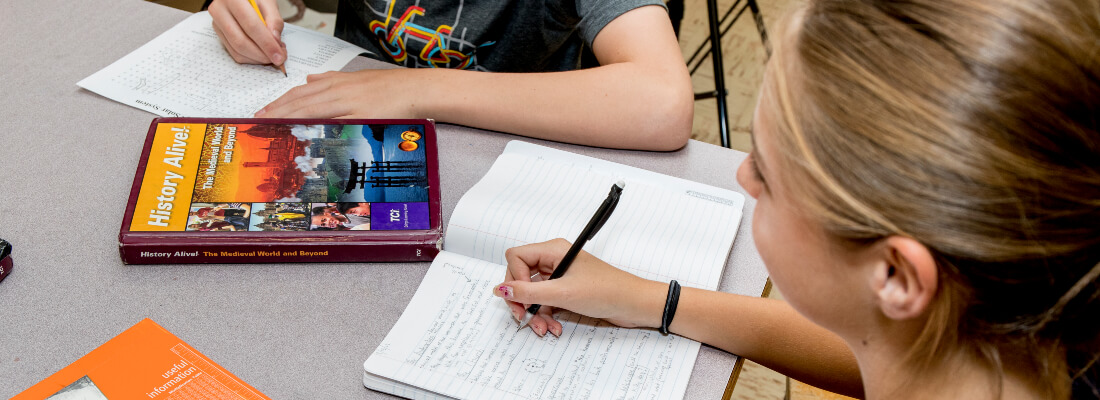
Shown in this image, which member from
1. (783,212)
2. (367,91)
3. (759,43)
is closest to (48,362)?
(367,91)

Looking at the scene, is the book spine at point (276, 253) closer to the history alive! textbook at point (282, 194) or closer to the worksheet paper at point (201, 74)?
the history alive! textbook at point (282, 194)

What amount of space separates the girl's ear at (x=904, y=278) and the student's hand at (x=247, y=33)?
791mm

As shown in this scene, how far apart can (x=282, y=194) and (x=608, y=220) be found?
12.7 inches

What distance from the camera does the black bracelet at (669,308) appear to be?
27.6 inches

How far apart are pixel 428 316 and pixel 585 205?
210mm

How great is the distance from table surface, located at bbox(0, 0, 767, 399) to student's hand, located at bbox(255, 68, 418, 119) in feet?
0.22

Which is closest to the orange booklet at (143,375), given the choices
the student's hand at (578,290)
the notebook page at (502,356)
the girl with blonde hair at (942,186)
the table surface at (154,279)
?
the table surface at (154,279)

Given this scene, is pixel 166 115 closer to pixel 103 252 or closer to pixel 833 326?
pixel 103 252

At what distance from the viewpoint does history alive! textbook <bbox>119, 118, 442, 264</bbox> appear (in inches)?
29.0

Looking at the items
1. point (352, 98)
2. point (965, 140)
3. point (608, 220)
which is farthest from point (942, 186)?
point (352, 98)

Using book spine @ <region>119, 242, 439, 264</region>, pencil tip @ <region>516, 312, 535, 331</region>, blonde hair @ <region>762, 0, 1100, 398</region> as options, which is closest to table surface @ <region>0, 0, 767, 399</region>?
book spine @ <region>119, 242, 439, 264</region>

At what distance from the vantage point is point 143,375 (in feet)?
2.08

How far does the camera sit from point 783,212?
1.80 feet

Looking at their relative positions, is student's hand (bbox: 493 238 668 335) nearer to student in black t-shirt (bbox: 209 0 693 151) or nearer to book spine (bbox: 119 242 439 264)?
book spine (bbox: 119 242 439 264)
